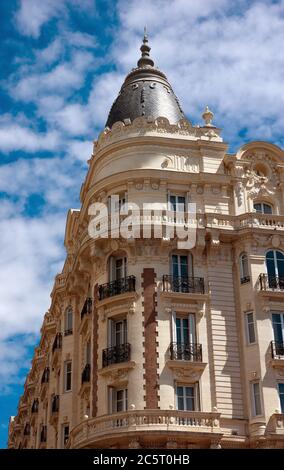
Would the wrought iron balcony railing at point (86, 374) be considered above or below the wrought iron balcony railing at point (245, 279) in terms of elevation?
below

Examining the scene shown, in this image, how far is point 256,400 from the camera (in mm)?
41250

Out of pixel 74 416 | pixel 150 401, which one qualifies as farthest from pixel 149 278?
pixel 74 416

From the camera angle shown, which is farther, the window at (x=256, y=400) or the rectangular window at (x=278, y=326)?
the rectangular window at (x=278, y=326)

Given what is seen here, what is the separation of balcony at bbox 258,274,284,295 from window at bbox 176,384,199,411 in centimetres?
665

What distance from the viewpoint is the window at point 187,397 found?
4062 centimetres

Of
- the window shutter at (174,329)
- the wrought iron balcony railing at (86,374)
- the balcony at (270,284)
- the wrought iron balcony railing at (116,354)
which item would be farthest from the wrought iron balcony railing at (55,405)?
the balcony at (270,284)

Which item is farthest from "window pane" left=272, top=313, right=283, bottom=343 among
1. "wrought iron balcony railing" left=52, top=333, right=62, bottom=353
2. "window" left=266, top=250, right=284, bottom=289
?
"wrought iron balcony railing" left=52, top=333, right=62, bottom=353

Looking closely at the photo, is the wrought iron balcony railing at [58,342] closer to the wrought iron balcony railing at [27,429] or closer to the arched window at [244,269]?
the arched window at [244,269]

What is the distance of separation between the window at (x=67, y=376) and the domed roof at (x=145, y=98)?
15.6 metres

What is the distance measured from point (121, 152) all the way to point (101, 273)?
7.69 meters

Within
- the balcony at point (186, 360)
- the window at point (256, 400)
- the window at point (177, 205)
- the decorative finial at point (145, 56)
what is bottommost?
the window at point (256, 400)
